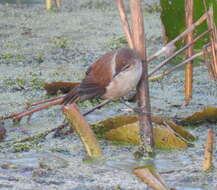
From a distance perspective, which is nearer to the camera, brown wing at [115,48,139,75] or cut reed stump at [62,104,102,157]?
brown wing at [115,48,139,75]

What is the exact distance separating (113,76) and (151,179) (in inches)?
17.0

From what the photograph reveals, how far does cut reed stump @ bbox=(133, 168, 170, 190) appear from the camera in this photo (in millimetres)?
1962

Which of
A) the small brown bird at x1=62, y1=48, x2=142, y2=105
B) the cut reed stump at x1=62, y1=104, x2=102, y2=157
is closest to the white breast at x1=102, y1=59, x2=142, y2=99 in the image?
the small brown bird at x1=62, y1=48, x2=142, y2=105

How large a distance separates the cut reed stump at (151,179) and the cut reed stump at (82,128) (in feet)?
1.39

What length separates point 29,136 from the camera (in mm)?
2764

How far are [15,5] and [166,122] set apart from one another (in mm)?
3606

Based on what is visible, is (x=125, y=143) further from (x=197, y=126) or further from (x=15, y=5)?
(x=15, y=5)

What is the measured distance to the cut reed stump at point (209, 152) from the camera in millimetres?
2146

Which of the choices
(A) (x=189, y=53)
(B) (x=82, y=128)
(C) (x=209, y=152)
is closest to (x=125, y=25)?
(B) (x=82, y=128)

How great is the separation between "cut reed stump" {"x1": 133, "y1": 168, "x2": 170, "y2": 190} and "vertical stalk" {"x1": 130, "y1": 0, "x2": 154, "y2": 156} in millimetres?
409

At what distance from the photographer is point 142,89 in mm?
2338

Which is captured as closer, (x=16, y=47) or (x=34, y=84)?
(x=34, y=84)

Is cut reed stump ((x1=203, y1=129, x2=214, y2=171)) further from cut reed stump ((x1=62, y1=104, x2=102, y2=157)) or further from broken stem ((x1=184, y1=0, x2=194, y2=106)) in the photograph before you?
broken stem ((x1=184, y1=0, x2=194, y2=106))

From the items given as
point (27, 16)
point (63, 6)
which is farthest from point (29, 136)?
point (63, 6)
